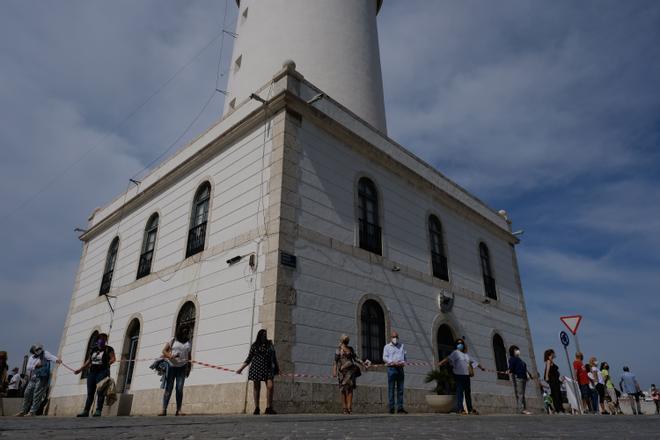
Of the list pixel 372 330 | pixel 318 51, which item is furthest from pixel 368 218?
pixel 318 51

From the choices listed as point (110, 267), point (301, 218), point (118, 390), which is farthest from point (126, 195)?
point (301, 218)

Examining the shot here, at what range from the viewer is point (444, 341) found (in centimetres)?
1356

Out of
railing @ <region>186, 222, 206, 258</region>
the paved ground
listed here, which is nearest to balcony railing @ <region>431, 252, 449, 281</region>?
railing @ <region>186, 222, 206, 258</region>

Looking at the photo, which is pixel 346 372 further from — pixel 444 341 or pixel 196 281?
pixel 444 341

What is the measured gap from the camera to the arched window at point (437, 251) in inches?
567

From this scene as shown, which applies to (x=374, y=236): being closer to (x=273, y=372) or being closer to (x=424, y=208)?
(x=424, y=208)

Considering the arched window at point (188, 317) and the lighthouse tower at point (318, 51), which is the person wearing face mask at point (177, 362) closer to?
the arched window at point (188, 317)

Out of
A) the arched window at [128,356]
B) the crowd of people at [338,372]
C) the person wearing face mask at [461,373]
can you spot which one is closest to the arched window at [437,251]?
the crowd of people at [338,372]

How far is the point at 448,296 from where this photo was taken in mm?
13930

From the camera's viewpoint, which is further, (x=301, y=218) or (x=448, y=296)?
(x=448, y=296)

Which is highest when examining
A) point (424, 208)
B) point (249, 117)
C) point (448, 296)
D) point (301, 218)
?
point (249, 117)

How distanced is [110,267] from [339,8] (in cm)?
1231

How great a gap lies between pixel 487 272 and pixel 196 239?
10.6 meters

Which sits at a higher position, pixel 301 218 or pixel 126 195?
pixel 126 195
